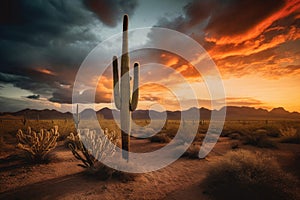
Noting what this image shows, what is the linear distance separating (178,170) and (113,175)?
2.56m

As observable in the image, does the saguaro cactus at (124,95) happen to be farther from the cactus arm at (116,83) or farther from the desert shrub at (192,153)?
the desert shrub at (192,153)

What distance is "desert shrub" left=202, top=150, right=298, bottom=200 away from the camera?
414cm

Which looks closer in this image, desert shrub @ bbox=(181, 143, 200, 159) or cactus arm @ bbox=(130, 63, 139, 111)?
cactus arm @ bbox=(130, 63, 139, 111)

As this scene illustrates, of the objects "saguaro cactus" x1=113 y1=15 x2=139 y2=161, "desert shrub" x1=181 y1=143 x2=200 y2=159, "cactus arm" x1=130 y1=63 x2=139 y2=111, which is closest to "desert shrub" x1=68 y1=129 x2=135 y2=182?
"saguaro cactus" x1=113 y1=15 x2=139 y2=161

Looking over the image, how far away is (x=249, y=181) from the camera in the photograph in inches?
173

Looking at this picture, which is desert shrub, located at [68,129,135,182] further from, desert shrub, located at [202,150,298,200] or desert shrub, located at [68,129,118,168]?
desert shrub, located at [202,150,298,200]

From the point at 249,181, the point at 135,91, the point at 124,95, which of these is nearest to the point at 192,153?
the point at 135,91

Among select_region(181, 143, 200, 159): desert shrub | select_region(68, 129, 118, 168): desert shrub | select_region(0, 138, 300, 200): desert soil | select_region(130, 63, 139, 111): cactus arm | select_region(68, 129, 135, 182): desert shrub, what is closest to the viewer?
select_region(0, 138, 300, 200): desert soil

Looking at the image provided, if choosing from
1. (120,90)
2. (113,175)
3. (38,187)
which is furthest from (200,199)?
(120,90)

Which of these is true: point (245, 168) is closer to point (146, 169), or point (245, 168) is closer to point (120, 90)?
point (146, 169)

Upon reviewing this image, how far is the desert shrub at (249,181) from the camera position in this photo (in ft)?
13.6

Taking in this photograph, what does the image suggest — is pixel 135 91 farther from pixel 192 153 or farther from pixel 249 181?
pixel 249 181

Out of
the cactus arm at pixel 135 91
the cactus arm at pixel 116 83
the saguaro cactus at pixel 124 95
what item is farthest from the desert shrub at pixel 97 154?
the cactus arm at pixel 135 91

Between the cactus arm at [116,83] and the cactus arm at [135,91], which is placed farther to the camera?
the cactus arm at [135,91]
